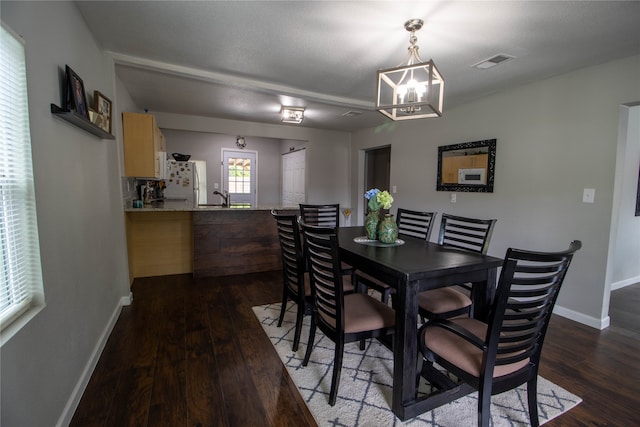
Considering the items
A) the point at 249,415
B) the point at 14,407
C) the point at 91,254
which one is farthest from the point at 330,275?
the point at 91,254

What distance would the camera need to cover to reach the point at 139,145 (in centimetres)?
331

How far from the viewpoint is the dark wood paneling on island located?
3844 mm

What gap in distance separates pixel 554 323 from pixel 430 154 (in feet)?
8.26

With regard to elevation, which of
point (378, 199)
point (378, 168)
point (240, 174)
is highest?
point (378, 168)

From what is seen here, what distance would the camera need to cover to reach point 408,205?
15.7 feet

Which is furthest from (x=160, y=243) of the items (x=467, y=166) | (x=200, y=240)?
(x=467, y=166)

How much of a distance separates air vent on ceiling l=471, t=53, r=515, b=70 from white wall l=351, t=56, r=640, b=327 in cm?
76

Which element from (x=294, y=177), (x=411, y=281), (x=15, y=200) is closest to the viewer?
(x=15, y=200)

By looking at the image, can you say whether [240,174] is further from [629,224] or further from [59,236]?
[629,224]

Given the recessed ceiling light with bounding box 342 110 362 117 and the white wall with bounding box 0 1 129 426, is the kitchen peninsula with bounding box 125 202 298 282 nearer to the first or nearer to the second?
the white wall with bounding box 0 1 129 426

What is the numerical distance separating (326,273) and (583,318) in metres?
2.68

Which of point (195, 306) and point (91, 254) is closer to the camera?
point (91, 254)

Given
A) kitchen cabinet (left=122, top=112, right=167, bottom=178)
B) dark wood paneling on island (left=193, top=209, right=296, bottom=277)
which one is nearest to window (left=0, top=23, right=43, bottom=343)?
kitchen cabinet (left=122, top=112, right=167, bottom=178)

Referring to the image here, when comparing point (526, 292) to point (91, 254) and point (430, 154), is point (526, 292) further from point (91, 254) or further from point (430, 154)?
point (430, 154)
